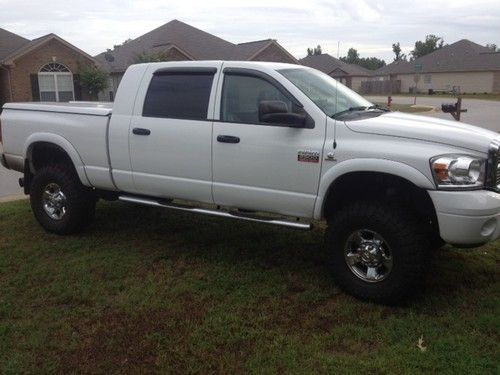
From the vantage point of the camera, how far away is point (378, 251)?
4.44 metres

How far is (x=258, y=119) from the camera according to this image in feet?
16.0

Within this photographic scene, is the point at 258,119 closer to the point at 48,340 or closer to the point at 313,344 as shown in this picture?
the point at 313,344

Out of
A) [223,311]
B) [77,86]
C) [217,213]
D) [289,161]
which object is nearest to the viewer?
[223,311]

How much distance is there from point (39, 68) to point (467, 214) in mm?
28606

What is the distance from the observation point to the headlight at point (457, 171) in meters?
3.98

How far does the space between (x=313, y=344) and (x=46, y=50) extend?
28.8 metres

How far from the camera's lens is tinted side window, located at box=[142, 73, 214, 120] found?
528cm

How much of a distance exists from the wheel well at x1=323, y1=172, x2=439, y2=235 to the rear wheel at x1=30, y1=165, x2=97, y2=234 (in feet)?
9.85

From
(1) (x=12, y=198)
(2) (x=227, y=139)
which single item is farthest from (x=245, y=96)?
(1) (x=12, y=198)

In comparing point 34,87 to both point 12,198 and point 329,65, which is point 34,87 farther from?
point 329,65

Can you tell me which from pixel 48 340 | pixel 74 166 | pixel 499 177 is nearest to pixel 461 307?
pixel 499 177

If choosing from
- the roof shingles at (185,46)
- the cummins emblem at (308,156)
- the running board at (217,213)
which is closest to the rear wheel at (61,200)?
the running board at (217,213)

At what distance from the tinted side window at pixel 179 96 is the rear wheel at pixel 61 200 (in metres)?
1.36

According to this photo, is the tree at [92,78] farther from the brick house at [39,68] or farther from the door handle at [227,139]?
the door handle at [227,139]
